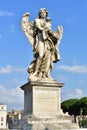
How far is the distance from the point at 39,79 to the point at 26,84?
659 mm

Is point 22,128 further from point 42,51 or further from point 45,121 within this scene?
point 42,51

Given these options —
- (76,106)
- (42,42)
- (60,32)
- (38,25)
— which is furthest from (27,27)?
(76,106)

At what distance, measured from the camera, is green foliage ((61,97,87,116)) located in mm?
100375

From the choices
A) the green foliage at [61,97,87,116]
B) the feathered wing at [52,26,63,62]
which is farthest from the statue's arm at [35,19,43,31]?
the green foliage at [61,97,87,116]

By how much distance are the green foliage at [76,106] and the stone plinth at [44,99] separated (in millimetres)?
82848

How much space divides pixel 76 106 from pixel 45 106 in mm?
88071

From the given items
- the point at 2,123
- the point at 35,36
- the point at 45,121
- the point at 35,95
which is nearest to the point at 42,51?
the point at 35,36

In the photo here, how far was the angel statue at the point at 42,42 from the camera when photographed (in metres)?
17.7

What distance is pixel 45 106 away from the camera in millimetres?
17141

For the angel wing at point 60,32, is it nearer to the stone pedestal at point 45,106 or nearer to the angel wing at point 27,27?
the angel wing at point 27,27

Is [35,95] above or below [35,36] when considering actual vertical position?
below

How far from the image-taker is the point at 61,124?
1655 centimetres

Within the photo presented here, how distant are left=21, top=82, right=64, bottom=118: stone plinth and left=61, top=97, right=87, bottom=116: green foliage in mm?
82848

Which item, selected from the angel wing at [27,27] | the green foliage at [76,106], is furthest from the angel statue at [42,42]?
the green foliage at [76,106]
